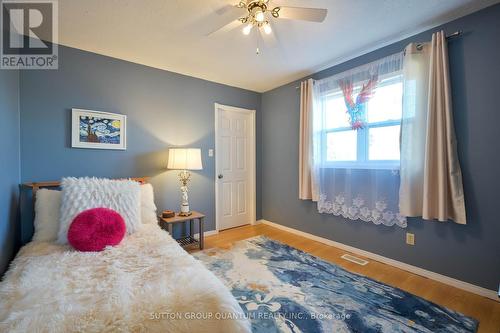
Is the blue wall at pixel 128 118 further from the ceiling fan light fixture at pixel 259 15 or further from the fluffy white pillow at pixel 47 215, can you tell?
the ceiling fan light fixture at pixel 259 15

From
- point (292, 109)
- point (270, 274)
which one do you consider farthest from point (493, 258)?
point (292, 109)

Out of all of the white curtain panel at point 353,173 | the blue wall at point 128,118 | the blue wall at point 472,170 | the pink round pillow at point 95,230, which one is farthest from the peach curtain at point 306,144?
the pink round pillow at point 95,230

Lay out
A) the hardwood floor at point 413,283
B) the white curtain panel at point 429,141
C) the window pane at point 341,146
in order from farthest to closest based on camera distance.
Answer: the window pane at point 341,146 → the white curtain panel at point 429,141 → the hardwood floor at point 413,283

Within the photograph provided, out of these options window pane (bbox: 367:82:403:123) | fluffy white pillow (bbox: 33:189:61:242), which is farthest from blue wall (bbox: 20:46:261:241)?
window pane (bbox: 367:82:403:123)

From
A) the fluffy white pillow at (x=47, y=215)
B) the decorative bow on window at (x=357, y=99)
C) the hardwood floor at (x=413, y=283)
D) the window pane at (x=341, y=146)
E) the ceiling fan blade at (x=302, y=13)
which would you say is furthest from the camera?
the window pane at (x=341, y=146)

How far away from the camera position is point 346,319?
5.14 feet

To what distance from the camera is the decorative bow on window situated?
2483 millimetres

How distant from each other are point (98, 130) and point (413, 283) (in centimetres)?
373

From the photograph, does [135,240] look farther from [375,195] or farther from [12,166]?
[375,195]

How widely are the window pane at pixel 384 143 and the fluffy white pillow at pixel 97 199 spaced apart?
2.62 metres

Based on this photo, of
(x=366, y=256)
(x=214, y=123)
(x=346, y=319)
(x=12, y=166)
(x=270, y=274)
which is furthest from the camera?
(x=214, y=123)

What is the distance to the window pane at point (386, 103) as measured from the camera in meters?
2.30

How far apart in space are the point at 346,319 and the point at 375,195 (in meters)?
1.42

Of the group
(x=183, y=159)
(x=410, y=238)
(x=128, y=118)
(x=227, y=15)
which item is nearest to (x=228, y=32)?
(x=227, y=15)
